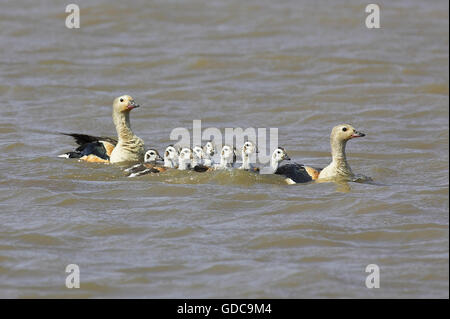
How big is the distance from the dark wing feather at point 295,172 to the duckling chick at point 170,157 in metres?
1.30

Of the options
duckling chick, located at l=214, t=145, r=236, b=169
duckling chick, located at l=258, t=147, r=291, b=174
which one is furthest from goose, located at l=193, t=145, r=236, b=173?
duckling chick, located at l=258, t=147, r=291, b=174

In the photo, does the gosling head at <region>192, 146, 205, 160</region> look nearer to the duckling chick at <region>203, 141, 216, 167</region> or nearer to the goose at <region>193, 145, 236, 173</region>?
the duckling chick at <region>203, 141, 216, 167</region>

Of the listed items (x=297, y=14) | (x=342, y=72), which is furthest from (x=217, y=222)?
(x=297, y=14)

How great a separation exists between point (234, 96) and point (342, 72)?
2.66 m

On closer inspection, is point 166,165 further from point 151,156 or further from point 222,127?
point 222,127

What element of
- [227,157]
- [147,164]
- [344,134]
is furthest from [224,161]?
[344,134]

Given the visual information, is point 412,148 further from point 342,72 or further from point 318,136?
point 342,72

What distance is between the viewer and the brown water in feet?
30.6

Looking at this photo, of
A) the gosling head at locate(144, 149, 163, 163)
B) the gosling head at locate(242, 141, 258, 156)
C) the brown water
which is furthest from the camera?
the gosling head at locate(144, 149, 163, 163)

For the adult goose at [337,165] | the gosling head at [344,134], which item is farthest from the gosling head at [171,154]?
the gosling head at [344,134]

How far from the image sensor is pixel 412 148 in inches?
579

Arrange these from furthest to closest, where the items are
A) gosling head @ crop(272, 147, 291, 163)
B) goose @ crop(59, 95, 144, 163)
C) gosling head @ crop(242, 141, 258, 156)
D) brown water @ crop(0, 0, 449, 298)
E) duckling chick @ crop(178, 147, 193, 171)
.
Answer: goose @ crop(59, 95, 144, 163) → duckling chick @ crop(178, 147, 193, 171) → gosling head @ crop(242, 141, 258, 156) → gosling head @ crop(272, 147, 291, 163) → brown water @ crop(0, 0, 449, 298)

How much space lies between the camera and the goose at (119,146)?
13.3 meters

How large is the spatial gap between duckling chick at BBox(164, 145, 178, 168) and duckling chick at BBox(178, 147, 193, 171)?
0.11 meters
